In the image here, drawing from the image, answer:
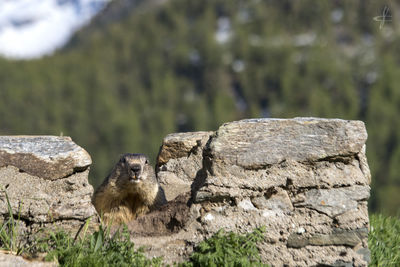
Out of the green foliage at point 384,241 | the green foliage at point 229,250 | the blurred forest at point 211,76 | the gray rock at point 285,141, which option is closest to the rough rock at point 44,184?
the green foliage at point 229,250

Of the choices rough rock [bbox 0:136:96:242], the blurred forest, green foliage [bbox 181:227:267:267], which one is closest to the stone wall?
rough rock [bbox 0:136:96:242]

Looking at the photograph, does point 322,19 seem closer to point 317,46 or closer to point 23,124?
point 317,46

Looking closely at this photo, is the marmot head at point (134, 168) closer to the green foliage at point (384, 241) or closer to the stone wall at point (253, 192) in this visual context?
the stone wall at point (253, 192)

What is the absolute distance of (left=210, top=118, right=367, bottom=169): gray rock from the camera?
5.57 meters

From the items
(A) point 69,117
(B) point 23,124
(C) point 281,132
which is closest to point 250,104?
(A) point 69,117

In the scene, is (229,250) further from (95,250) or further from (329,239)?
(95,250)

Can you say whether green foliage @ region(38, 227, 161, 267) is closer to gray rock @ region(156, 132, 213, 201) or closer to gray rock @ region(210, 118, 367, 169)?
gray rock @ region(210, 118, 367, 169)

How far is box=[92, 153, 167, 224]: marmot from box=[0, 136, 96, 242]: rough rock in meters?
1.23

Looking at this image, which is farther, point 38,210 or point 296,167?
point 296,167

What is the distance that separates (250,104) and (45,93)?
136 ft

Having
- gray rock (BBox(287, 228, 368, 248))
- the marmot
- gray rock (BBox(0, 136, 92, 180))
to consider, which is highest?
gray rock (BBox(0, 136, 92, 180))

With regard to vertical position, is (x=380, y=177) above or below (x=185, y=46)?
below

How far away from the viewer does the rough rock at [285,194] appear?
17.4 feet

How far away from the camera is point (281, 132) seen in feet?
18.6
